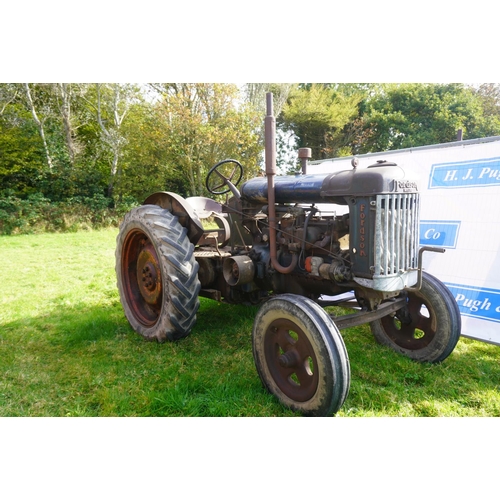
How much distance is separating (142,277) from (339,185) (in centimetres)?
215

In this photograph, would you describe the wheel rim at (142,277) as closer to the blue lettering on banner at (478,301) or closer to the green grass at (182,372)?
the green grass at (182,372)

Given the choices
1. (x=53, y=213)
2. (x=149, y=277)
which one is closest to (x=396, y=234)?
(x=149, y=277)

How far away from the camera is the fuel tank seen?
2.55 metres

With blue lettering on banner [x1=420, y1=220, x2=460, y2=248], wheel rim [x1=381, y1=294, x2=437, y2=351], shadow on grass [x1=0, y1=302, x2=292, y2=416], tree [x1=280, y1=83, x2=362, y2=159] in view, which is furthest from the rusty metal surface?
tree [x1=280, y1=83, x2=362, y2=159]

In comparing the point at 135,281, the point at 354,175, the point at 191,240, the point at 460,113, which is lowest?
the point at 135,281

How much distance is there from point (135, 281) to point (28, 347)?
115 cm

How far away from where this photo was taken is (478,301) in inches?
155

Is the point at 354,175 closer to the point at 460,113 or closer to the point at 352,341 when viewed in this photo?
the point at 352,341

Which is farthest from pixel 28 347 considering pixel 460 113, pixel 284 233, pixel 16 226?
pixel 460 113

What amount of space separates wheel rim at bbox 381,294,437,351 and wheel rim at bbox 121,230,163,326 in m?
2.13

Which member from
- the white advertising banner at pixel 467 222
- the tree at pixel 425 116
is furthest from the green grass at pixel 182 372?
the tree at pixel 425 116

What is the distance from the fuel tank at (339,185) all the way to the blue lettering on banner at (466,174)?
1.68m

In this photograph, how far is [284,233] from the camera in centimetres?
316

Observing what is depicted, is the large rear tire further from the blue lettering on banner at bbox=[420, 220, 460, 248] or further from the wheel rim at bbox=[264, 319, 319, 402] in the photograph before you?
the wheel rim at bbox=[264, 319, 319, 402]
